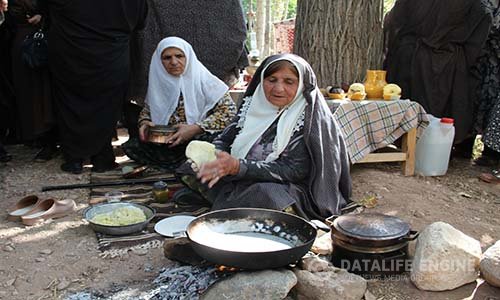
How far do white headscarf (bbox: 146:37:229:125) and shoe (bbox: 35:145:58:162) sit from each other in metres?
1.15

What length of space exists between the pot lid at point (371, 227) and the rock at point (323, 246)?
0.19 meters

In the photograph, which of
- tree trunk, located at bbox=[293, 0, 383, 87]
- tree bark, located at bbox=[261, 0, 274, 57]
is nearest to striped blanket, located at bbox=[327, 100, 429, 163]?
tree trunk, located at bbox=[293, 0, 383, 87]

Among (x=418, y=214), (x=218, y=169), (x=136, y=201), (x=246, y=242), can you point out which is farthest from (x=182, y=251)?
(x=418, y=214)

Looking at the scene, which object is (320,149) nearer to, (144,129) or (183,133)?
(183,133)

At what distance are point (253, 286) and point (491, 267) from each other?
1.16 metres

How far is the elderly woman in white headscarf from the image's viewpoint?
4.21 meters

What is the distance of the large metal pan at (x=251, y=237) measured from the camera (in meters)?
2.33

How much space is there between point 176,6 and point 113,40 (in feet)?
2.87

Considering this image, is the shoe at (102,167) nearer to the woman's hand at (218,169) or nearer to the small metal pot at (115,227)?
the small metal pot at (115,227)

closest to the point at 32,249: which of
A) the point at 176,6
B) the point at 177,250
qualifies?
the point at 177,250

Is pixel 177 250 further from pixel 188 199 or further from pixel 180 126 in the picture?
pixel 180 126

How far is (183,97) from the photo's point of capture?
4.32 m

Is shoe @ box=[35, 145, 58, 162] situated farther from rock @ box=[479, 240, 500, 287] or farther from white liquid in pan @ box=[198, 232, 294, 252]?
rock @ box=[479, 240, 500, 287]

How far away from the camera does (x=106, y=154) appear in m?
4.60
